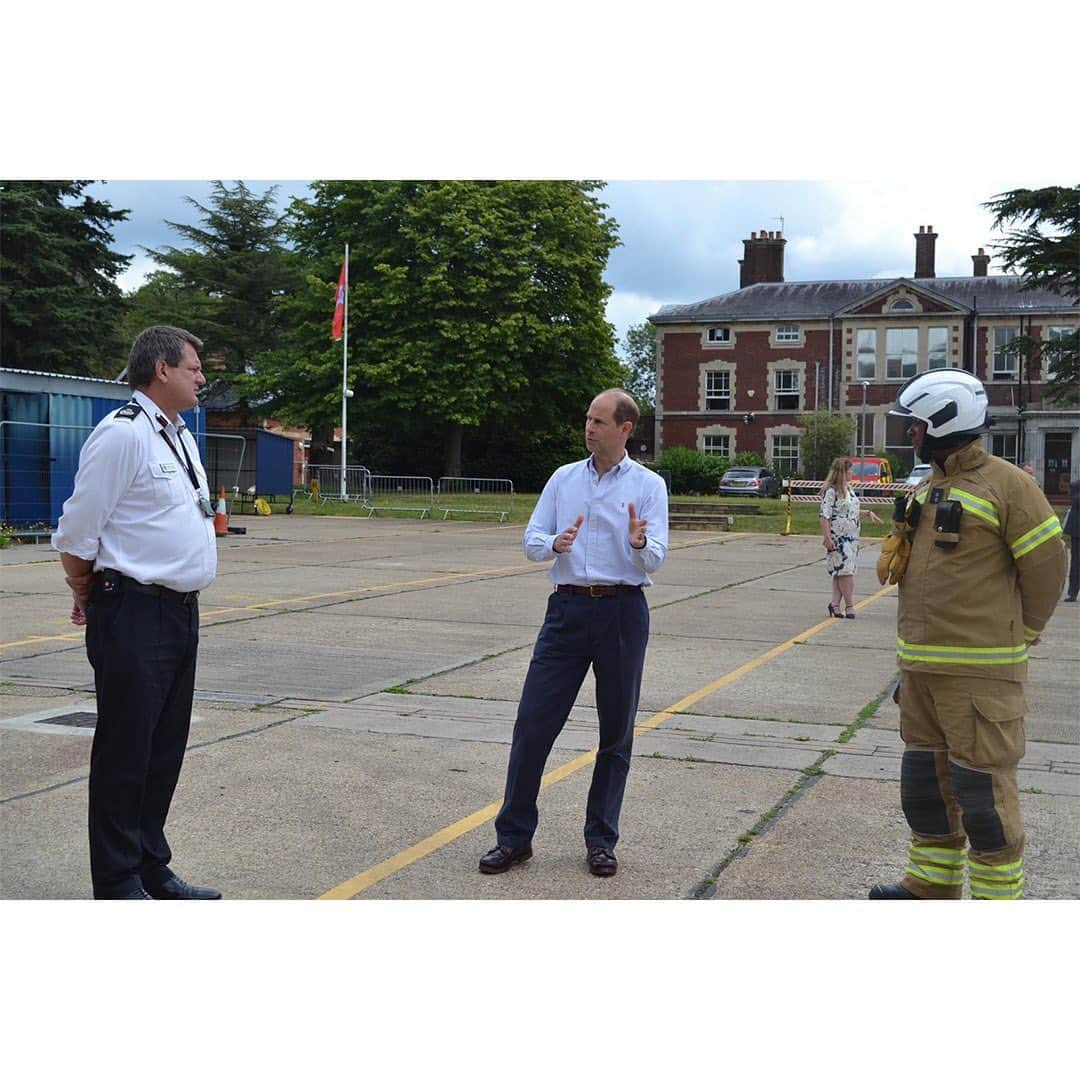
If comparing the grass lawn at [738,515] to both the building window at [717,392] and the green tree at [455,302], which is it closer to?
the green tree at [455,302]

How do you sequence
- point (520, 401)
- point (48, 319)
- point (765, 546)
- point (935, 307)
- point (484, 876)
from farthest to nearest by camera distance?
point (935, 307), point (520, 401), point (48, 319), point (765, 546), point (484, 876)

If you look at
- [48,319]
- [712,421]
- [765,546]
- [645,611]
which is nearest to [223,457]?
[48,319]

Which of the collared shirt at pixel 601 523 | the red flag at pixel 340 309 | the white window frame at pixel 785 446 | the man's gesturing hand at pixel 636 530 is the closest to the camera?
the man's gesturing hand at pixel 636 530

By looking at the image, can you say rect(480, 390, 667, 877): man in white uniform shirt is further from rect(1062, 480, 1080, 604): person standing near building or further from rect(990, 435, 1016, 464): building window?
rect(990, 435, 1016, 464): building window

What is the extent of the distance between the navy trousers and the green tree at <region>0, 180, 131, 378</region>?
4275cm

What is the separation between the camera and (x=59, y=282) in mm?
46031

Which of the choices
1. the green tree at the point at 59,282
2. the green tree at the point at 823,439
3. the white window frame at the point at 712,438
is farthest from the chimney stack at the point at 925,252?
the green tree at the point at 59,282

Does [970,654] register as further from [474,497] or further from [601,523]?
[474,497]

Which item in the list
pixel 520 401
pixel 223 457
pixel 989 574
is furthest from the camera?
pixel 520 401

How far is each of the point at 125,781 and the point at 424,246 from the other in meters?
44.2

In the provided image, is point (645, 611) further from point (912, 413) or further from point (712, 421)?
point (712, 421)

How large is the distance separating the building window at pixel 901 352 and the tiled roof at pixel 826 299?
2073 millimetres

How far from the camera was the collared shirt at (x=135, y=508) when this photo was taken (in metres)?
4.57

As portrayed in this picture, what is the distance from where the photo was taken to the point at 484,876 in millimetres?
5211
